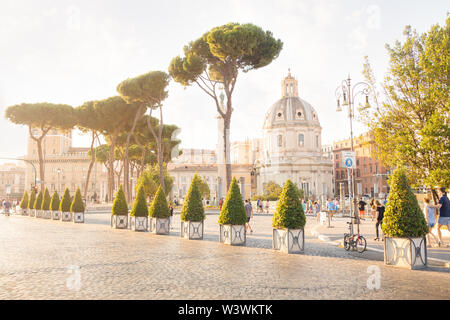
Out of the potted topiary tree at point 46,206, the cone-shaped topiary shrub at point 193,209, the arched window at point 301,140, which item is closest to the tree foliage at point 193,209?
the cone-shaped topiary shrub at point 193,209

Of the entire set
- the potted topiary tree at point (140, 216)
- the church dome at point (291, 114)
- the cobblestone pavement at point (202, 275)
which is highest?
the church dome at point (291, 114)

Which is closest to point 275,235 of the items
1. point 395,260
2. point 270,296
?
point 395,260

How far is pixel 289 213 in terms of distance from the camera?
1034 centimetres

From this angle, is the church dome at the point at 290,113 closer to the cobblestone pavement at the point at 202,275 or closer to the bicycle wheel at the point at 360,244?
the bicycle wheel at the point at 360,244

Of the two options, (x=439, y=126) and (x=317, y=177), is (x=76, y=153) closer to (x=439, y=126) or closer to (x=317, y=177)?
(x=317, y=177)

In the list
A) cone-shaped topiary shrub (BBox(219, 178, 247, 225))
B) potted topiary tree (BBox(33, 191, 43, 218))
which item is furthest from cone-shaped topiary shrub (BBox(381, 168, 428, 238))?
potted topiary tree (BBox(33, 191, 43, 218))

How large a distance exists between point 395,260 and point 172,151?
1727 inches

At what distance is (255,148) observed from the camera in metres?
106

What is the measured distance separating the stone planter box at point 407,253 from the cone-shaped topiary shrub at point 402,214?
0.12 metres

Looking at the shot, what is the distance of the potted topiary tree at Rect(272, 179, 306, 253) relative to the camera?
33.8ft

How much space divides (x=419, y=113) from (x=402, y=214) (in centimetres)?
528

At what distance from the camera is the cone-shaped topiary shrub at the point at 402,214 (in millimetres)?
8031

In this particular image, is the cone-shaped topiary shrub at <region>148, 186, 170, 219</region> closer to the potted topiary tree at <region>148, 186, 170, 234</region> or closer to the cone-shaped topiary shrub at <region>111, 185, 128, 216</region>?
the potted topiary tree at <region>148, 186, 170, 234</region>

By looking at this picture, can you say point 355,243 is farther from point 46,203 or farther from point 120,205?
point 46,203
